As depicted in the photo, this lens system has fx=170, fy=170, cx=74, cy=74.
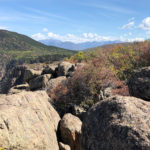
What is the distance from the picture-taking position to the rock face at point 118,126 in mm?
6145

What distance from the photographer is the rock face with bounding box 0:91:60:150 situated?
30.4 ft

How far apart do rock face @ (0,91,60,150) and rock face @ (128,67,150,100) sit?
20.9 ft

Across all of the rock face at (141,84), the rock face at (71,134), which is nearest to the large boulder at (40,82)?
the rock face at (71,134)

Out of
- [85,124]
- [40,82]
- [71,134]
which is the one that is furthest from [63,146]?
[40,82]

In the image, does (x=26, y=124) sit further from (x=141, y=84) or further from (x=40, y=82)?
(x=40, y=82)

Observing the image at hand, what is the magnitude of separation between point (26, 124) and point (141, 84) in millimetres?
7542

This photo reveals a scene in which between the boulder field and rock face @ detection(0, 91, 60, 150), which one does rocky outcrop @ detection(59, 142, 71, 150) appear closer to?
the boulder field

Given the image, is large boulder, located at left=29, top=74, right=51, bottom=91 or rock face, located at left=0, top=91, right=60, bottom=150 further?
large boulder, located at left=29, top=74, right=51, bottom=91

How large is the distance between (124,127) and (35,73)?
3050 cm

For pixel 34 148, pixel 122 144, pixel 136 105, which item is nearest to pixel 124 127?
pixel 122 144

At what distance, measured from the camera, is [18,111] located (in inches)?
429

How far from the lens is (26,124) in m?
10.5

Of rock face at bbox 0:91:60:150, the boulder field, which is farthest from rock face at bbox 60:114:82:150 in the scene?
rock face at bbox 0:91:60:150

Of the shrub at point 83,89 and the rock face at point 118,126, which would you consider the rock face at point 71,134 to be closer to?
the shrub at point 83,89
